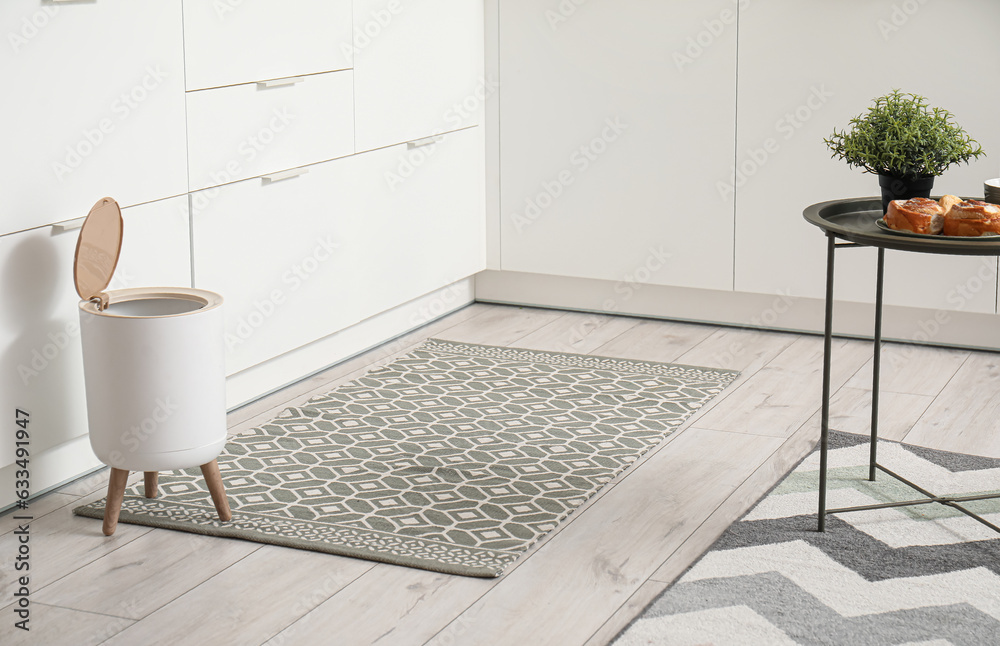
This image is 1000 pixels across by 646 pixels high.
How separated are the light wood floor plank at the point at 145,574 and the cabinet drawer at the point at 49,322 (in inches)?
13.5

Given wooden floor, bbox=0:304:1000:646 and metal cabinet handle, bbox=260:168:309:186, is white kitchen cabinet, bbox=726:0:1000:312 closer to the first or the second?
wooden floor, bbox=0:304:1000:646

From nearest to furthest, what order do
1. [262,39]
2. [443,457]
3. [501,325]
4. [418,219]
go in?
[443,457]
[262,39]
[418,219]
[501,325]

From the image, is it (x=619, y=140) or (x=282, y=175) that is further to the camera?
(x=619, y=140)

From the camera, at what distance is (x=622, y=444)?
285 cm

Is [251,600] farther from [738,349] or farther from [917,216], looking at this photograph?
[738,349]

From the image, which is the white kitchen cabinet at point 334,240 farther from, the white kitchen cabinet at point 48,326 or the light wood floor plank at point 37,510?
the light wood floor plank at point 37,510

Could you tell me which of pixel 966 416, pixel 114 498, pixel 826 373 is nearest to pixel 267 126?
pixel 114 498

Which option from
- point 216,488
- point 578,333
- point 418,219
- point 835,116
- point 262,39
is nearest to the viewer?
A: point 216,488

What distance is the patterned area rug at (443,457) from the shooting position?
235cm

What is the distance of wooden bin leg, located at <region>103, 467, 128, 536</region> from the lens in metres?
2.33

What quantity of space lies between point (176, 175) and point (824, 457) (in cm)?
160

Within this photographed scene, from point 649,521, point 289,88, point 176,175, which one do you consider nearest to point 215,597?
point 649,521

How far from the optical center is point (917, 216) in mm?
2068

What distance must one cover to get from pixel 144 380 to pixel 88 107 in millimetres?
628
